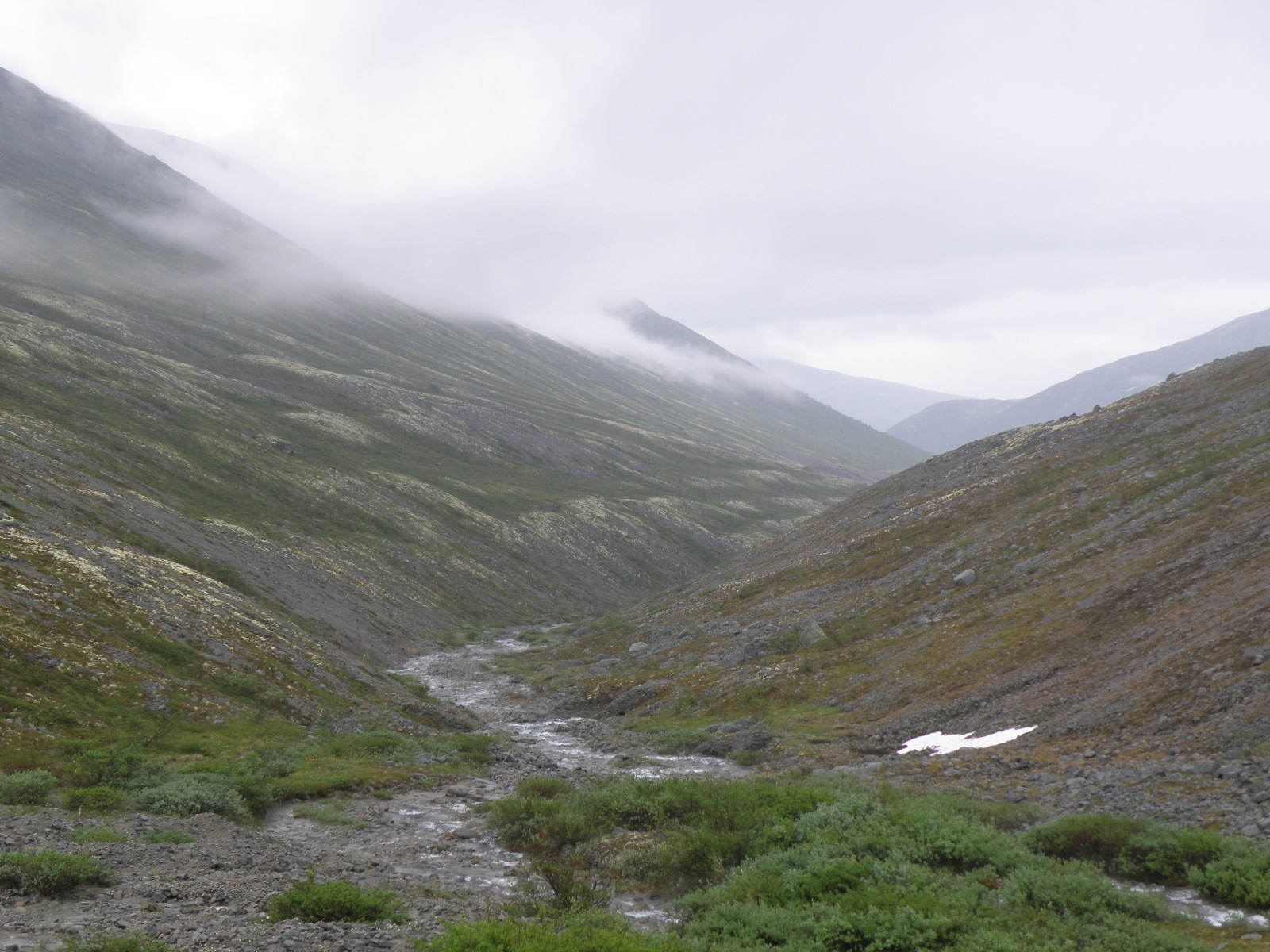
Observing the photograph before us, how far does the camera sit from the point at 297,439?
106812mm

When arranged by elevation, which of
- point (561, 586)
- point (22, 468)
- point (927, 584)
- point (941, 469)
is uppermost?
point (22, 468)

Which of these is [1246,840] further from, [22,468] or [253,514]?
[253,514]

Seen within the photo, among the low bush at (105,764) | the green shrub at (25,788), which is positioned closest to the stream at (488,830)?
the low bush at (105,764)

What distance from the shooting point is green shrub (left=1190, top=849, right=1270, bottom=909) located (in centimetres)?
1109

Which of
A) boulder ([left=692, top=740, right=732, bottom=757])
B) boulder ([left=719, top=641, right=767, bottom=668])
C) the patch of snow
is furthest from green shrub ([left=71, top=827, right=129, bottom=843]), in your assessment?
boulder ([left=719, top=641, right=767, bottom=668])

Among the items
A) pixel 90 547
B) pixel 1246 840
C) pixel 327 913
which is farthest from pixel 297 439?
pixel 1246 840

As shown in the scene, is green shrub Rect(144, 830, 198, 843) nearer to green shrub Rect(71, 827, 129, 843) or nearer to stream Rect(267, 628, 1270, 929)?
green shrub Rect(71, 827, 129, 843)

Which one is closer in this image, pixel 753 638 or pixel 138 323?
pixel 753 638

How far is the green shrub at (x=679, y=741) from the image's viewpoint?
30.0 m

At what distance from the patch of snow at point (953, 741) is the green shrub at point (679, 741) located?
8.90 meters

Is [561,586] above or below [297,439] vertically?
below

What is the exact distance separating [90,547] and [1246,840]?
50.5 meters

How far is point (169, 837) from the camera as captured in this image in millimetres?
15594

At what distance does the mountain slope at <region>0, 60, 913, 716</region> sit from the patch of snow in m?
31.9
